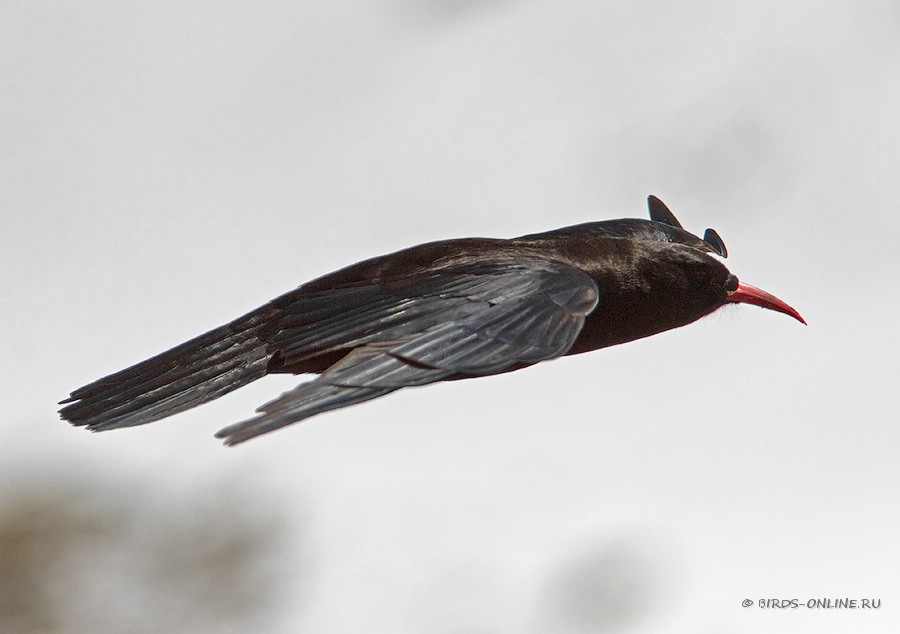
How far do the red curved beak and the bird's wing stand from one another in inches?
34.3

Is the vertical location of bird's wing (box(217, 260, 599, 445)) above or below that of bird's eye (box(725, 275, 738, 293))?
above

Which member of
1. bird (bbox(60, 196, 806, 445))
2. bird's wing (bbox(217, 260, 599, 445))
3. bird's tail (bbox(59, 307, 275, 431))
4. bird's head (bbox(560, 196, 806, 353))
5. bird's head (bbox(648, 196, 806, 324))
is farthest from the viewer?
bird's head (bbox(648, 196, 806, 324))

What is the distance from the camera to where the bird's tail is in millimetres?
3412

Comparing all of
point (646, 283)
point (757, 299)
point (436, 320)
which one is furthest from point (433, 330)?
point (757, 299)

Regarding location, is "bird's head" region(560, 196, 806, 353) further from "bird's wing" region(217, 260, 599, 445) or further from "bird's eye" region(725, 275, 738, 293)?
"bird's wing" region(217, 260, 599, 445)

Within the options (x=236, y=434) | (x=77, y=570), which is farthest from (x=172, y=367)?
(x=77, y=570)

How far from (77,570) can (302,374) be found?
5178 mm

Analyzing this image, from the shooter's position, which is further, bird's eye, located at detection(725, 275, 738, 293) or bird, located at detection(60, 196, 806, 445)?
bird's eye, located at detection(725, 275, 738, 293)

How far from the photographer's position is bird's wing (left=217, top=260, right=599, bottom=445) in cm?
257

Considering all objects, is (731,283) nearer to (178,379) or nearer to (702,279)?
(702,279)

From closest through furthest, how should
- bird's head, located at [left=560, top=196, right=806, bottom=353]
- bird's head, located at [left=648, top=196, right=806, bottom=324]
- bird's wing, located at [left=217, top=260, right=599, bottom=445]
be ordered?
bird's wing, located at [left=217, top=260, right=599, bottom=445]
bird's head, located at [left=560, top=196, right=806, bottom=353]
bird's head, located at [left=648, top=196, right=806, bottom=324]

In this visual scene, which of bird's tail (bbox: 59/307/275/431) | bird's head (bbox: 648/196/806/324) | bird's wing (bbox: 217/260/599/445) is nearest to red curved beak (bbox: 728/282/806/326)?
bird's head (bbox: 648/196/806/324)

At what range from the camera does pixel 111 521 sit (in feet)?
28.8

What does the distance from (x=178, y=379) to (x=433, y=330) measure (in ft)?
2.93
